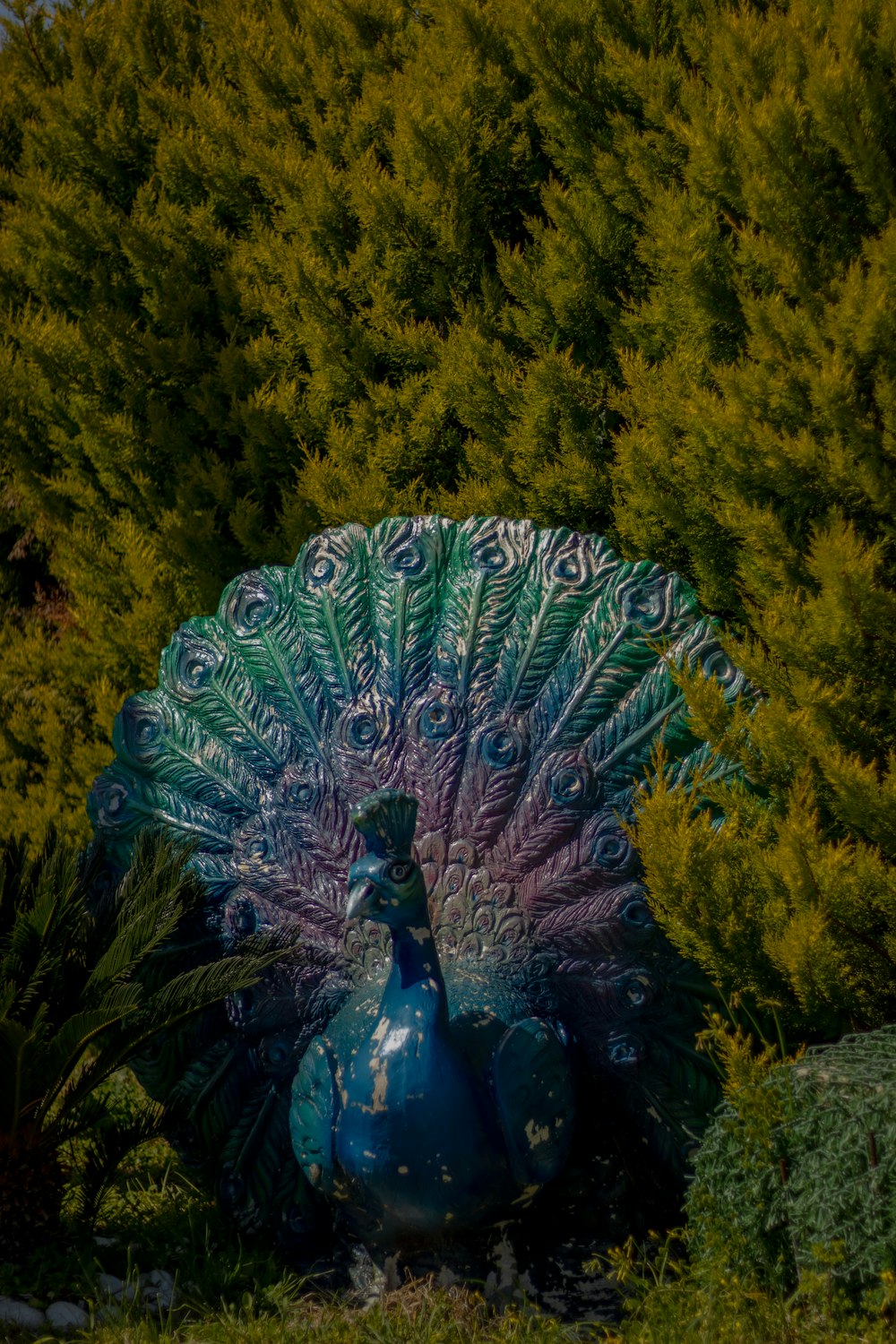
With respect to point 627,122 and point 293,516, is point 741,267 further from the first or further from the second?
point 293,516

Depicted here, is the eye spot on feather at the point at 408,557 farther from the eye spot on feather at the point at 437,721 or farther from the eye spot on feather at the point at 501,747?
the eye spot on feather at the point at 501,747

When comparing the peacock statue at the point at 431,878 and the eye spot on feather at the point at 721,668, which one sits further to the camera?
the eye spot on feather at the point at 721,668

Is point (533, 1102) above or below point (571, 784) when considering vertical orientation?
below

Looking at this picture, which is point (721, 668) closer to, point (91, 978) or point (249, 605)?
point (249, 605)

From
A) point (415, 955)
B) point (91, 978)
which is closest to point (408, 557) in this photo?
point (415, 955)

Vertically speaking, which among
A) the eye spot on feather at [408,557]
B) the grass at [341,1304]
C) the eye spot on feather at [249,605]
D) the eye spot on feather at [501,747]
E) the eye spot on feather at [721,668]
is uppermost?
the eye spot on feather at [249,605]

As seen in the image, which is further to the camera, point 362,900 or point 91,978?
point 91,978

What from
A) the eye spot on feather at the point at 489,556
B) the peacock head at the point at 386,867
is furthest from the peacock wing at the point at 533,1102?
the eye spot on feather at the point at 489,556
